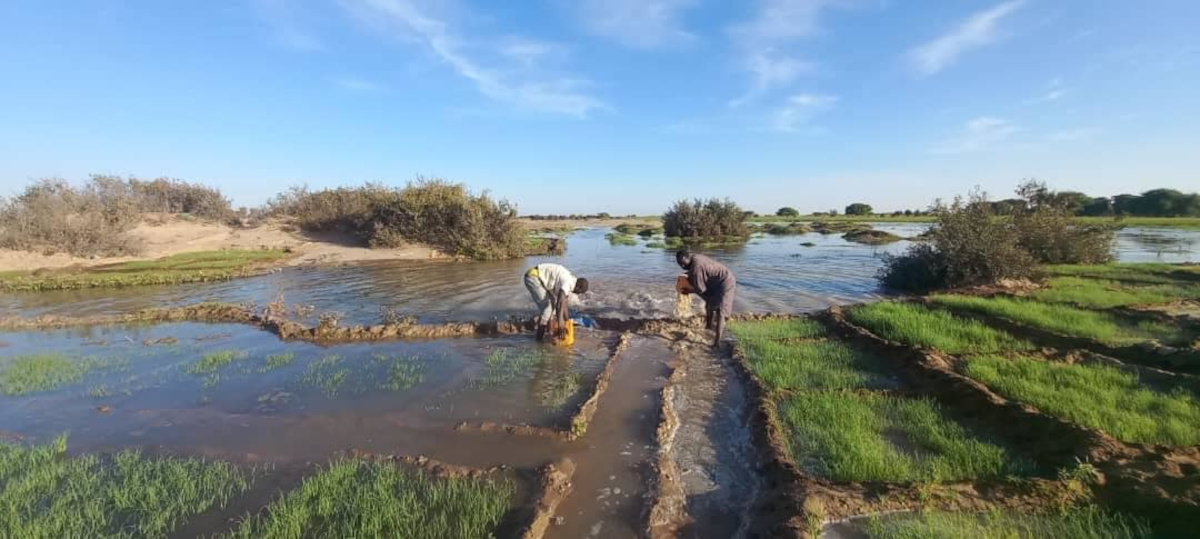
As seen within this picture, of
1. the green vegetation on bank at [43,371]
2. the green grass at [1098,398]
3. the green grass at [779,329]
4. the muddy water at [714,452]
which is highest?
the green grass at [1098,398]

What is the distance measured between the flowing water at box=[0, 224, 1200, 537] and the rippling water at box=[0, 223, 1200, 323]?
262 mm

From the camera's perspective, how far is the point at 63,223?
70.7 ft

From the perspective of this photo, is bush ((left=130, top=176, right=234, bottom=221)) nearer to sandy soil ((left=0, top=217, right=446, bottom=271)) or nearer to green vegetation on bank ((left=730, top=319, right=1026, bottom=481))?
sandy soil ((left=0, top=217, right=446, bottom=271))

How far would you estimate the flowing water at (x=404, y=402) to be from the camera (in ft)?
15.3

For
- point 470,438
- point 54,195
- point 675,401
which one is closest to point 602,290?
point 675,401

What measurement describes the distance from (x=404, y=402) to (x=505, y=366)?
1719 mm

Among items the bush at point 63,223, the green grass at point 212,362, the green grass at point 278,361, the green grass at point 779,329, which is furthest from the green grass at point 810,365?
the bush at point 63,223

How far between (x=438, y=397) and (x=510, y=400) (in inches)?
37.3

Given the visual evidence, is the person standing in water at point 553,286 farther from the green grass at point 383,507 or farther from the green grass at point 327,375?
the green grass at point 383,507

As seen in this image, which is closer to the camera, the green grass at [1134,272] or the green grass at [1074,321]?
the green grass at [1074,321]

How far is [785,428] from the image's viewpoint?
5.30 m

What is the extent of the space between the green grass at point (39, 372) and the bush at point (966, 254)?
741 inches

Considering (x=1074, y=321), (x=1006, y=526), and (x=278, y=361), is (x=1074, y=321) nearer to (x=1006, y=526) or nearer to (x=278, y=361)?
(x=1006, y=526)

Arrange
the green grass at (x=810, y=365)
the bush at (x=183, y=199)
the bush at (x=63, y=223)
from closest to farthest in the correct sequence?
the green grass at (x=810, y=365) < the bush at (x=63, y=223) < the bush at (x=183, y=199)
